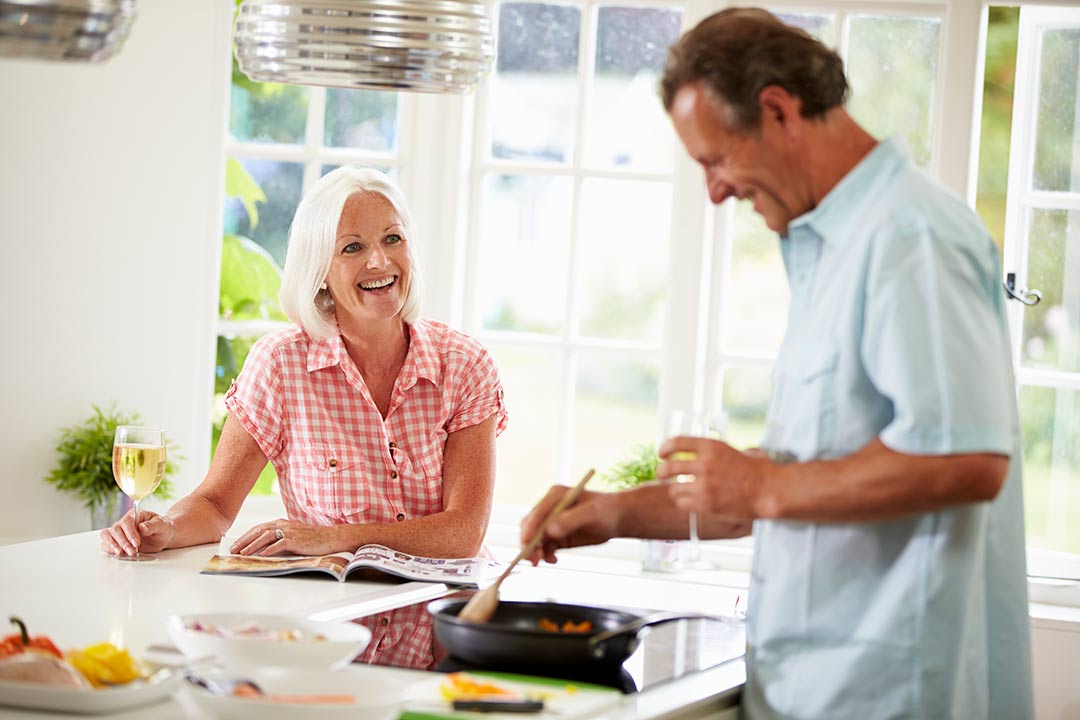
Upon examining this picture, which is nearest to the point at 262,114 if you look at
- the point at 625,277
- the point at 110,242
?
the point at 110,242

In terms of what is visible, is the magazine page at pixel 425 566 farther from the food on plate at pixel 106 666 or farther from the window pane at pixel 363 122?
the window pane at pixel 363 122

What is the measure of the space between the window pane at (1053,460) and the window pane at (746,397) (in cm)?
77

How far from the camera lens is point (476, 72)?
87.6 inches

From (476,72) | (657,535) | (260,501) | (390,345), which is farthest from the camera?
(260,501)

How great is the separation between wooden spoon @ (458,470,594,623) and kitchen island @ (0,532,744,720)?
0.15 meters

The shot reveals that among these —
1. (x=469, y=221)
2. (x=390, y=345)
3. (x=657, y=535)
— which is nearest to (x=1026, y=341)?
(x=469, y=221)

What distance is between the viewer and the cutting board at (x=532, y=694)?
1.57 meters

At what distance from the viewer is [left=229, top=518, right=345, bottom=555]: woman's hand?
2529 millimetres

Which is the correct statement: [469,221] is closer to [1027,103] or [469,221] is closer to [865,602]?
[1027,103]

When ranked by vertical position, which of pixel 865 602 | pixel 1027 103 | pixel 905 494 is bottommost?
pixel 865 602

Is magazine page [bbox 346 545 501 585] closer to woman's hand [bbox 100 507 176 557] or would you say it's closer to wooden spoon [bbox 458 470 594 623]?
woman's hand [bbox 100 507 176 557]

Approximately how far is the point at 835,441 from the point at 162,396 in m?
2.97

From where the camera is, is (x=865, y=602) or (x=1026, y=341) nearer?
(x=865, y=602)

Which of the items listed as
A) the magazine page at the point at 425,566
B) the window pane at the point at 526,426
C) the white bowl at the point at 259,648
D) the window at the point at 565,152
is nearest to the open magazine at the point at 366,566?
the magazine page at the point at 425,566
